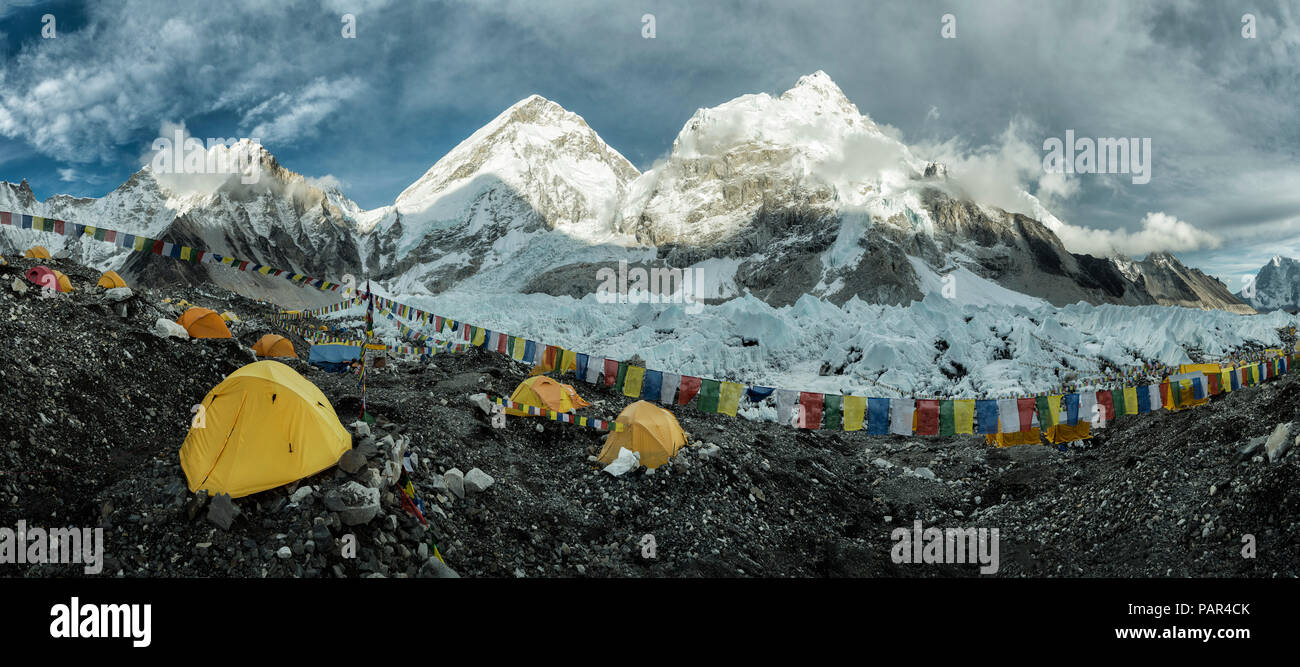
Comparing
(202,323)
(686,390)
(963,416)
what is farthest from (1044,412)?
(202,323)

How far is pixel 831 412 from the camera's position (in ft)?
35.6

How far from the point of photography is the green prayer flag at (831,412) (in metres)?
10.8

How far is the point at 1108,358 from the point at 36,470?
4913 centimetres

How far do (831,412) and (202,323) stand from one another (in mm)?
20087

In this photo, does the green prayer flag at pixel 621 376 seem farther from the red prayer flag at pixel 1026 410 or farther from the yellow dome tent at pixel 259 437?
the red prayer flag at pixel 1026 410

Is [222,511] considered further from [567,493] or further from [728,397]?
[728,397]

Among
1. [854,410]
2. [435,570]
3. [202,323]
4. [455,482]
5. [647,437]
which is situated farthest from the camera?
[202,323]

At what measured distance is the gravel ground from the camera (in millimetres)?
7273

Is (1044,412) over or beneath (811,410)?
beneath


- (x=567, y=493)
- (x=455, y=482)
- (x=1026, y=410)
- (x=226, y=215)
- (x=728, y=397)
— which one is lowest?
(x=567, y=493)

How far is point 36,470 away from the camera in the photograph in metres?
8.24

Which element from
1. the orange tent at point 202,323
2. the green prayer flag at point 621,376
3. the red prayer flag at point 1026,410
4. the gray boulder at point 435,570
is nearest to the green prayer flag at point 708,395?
the green prayer flag at point 621,376
